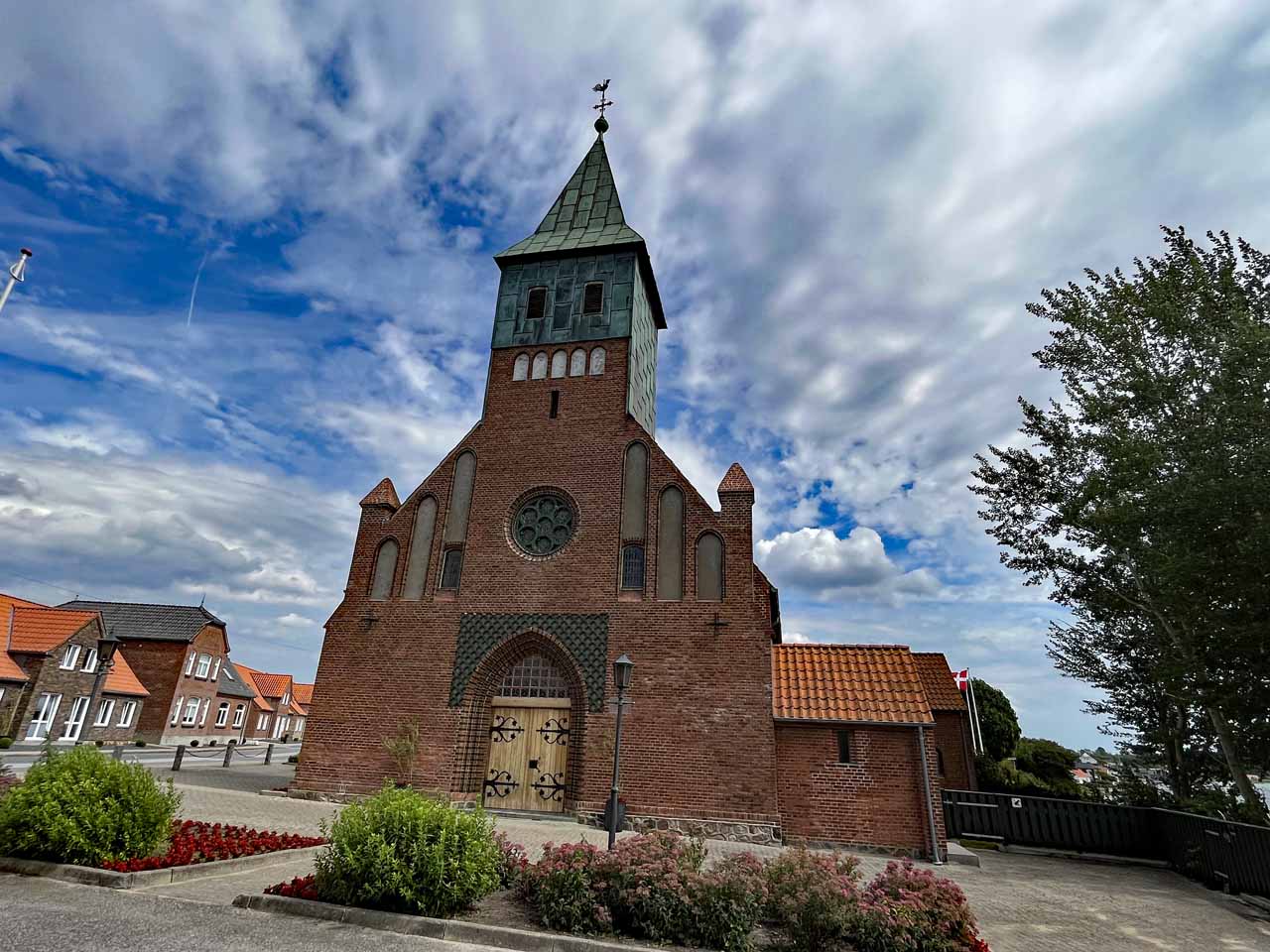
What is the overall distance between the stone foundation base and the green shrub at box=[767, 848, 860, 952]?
22.5 ft

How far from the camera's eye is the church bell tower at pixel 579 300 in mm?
20156

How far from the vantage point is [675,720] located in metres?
15.2

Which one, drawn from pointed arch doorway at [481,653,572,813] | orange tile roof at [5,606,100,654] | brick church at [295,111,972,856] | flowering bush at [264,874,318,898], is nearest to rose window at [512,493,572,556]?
brick church at [295,111,972,856]

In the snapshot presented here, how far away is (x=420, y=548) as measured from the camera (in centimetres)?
1842

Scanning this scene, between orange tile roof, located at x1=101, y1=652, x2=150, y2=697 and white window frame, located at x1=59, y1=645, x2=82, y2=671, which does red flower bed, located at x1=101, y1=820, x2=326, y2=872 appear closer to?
white window frame, located at x1=59, y1=645, x2=82, y2=671

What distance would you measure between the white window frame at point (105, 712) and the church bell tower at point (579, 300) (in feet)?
107

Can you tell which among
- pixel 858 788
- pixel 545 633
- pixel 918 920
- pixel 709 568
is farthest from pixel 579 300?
pixel 918 920

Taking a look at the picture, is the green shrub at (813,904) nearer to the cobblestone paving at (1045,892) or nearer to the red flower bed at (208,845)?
the cobblestone paving at (1045,892)

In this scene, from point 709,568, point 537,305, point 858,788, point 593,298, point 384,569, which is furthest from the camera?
point 537,305

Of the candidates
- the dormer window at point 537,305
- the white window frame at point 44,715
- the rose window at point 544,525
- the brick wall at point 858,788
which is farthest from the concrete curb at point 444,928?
the white window frame at point 44,715

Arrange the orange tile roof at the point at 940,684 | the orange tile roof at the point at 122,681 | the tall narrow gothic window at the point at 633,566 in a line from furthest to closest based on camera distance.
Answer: the orange tile roof at the point at 122,681 → the orange tile roof at the point at 940,684 → the tall narrow gothic window at the point at 633,566

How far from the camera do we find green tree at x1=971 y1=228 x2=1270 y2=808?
11883 millimetres

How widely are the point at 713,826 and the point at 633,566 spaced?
614 centimetres

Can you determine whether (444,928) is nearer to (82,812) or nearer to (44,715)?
(82,812)
